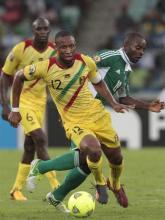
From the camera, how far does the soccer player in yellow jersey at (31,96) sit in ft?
34.7

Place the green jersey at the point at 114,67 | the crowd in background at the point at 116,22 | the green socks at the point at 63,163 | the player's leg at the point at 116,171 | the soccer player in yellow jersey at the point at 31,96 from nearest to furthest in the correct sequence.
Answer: the green socks at the point at 63,163
the player's leg at the point at 116,171
the green jersey at the point at 114,67
the soccer player in yellow jersey at the point at 31,96
the crowd in background at the point at 116,22

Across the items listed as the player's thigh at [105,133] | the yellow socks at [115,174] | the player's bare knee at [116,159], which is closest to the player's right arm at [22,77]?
the player's thigh at [105,133]

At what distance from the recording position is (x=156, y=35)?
70.5 feet

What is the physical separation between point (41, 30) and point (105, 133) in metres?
2.01

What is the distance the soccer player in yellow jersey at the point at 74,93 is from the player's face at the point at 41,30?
152 cm

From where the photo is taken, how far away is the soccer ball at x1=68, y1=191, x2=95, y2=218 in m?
8.54

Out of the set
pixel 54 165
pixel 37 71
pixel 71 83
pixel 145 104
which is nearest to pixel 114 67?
pixel 145 104

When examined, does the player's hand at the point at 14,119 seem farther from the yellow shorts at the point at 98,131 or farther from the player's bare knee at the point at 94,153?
the player's bare knee at the point at 94,153

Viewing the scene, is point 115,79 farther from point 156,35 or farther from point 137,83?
point 156,35

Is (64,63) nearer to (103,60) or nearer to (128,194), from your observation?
(103,60)

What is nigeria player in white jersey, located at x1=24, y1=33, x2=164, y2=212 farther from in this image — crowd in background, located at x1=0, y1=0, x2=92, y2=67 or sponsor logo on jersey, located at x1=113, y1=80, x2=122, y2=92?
crowd in background, located at x1=0, y1=0, x2=92, y2=67

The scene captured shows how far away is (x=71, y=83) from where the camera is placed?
358 inches

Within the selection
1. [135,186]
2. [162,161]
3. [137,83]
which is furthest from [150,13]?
[135,186]

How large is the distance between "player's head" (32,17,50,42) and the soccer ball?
9.11 ft
